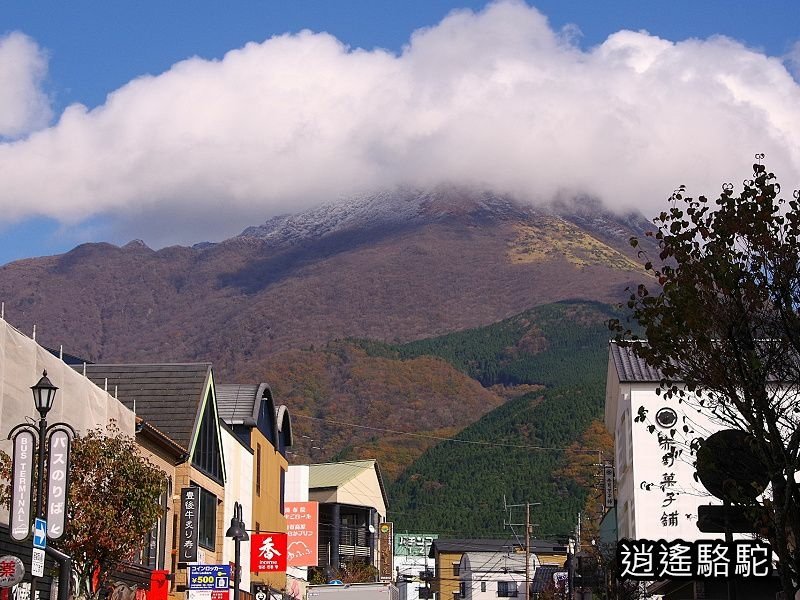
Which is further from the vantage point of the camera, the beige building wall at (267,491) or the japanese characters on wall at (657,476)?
the beige building wall at (267,491)

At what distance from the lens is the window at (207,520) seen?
47669mm

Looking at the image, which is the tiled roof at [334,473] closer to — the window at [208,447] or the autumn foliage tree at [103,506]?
the window at [208,447]

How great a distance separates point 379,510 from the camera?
4621 inches

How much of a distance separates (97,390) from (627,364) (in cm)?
3027

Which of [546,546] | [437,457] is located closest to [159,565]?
[546,546]

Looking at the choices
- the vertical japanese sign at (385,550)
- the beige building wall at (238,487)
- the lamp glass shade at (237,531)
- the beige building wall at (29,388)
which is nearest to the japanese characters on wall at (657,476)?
the beige building wall at (238,487)

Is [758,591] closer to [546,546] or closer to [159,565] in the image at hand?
[159,565]

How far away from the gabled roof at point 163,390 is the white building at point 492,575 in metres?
82.5

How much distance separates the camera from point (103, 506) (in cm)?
2617

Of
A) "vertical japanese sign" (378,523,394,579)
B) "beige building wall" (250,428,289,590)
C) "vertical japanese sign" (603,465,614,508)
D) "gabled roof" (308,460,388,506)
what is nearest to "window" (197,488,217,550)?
"beige building wall" (250,428,289,590)

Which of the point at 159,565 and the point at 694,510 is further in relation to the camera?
the point at 694,510

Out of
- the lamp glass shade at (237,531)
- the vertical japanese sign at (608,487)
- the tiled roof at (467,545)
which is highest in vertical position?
the vertical japanese sign at (608,487)

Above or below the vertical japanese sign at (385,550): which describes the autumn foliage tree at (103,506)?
above

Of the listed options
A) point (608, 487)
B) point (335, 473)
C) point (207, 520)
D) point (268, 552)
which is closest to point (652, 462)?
point (608, 487)
